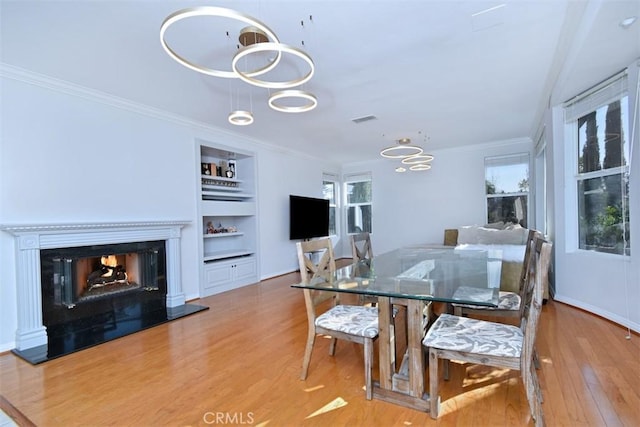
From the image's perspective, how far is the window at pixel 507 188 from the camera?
6078mm

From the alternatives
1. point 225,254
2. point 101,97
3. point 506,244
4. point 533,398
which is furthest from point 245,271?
point 533,398

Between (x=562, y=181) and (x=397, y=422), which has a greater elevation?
(x=562, y=181)

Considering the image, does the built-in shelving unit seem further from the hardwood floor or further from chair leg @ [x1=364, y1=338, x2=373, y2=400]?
chair leg @ [x1=364, y1=338, x2=373, y2=400]

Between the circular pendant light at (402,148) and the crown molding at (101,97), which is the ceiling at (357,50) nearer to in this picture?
the crown molding at (101,97)

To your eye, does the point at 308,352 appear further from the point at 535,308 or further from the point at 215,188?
the point at 215,188

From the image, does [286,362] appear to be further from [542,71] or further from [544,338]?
[542,71]

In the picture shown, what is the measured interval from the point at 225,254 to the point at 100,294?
1.85m

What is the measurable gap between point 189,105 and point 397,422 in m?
3.84

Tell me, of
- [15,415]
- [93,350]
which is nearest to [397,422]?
[15,415]

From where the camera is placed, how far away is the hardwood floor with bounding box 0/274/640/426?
1.76 meters

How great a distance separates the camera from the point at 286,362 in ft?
7.95

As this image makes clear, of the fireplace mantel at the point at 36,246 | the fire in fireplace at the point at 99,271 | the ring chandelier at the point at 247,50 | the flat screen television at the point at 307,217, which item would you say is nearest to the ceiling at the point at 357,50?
the ring chandelier at the point at 247,50

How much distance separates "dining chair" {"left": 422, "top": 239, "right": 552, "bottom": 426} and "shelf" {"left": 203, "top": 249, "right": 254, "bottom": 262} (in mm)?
3747

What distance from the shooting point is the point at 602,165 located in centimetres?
329
